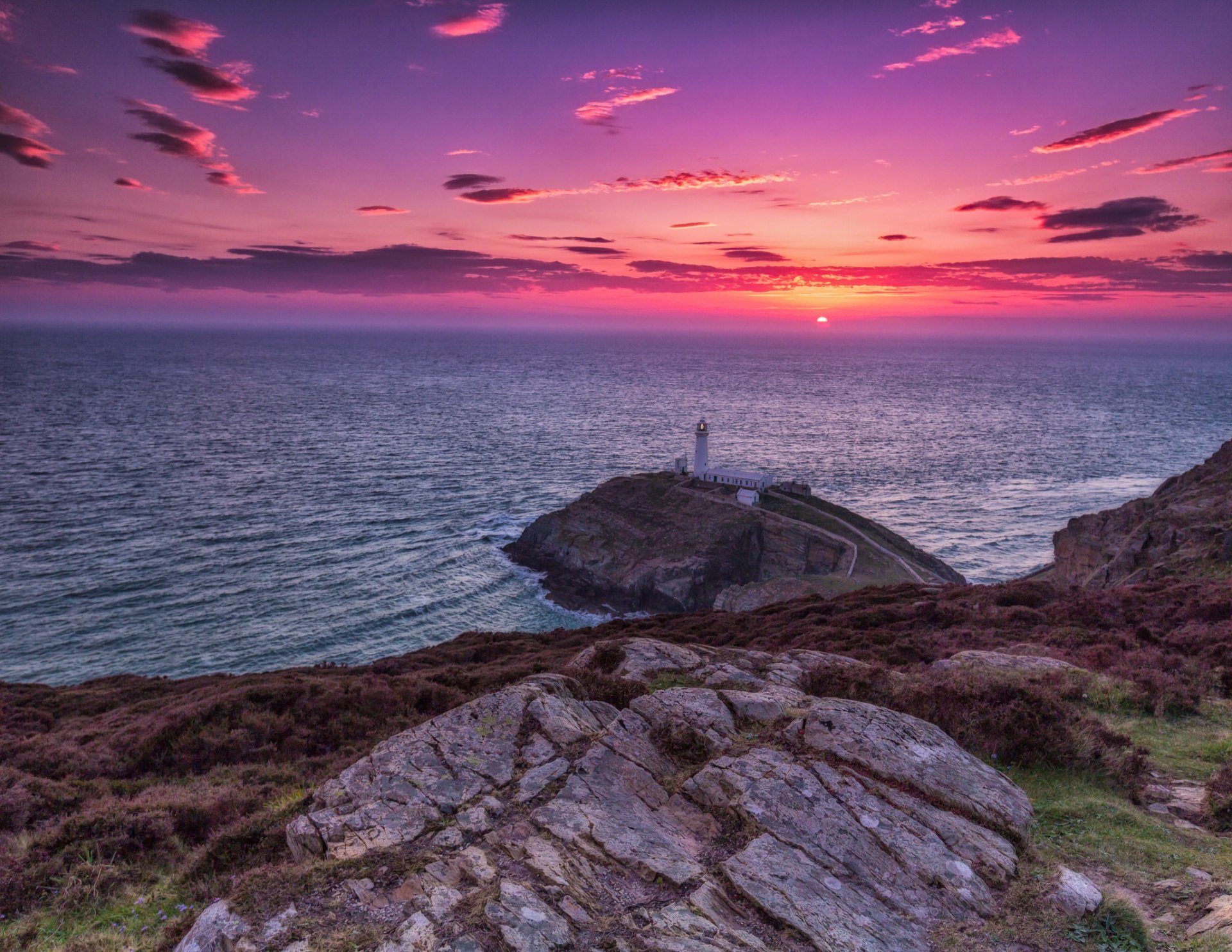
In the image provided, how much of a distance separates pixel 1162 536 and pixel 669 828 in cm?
4168

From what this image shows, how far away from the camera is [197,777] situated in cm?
1567

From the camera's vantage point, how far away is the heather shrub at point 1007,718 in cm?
1255

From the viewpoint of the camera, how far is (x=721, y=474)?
8456cm

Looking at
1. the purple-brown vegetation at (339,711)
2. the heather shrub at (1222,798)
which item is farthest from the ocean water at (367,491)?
the heather shrub at (1222,798)

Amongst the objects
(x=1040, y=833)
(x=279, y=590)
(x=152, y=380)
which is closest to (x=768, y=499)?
(x=279, y=590)

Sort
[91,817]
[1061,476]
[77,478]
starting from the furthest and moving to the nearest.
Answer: [1061,476] → [77,478] → [91,817]

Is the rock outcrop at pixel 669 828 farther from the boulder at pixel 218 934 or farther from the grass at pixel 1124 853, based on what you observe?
the grass at pixel 1124 853

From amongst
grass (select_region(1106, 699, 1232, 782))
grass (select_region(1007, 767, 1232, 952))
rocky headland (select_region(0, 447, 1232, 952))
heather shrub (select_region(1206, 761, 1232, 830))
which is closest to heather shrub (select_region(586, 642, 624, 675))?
rocky headland (select_region(0, 447, 1232, 952))

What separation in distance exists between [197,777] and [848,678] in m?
16.3

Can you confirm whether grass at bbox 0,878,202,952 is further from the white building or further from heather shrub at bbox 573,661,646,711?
the white building

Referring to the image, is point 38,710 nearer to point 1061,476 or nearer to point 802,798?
point 802,798

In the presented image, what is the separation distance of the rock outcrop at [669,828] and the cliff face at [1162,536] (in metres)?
30.1

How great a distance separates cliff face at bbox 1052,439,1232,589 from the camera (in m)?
32.7

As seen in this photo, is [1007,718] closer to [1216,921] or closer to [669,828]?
[1216,921]
